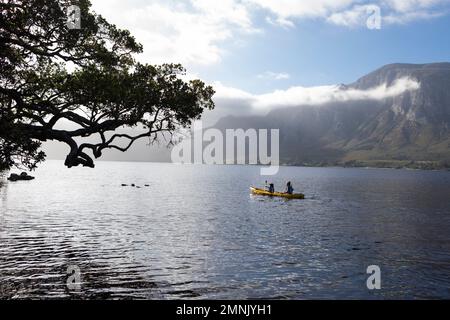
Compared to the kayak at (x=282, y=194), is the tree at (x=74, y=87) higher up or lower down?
higher up

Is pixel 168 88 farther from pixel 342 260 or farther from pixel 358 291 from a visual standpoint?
pixel 342 260

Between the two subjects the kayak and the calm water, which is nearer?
the calm water

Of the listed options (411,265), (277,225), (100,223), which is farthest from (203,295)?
(100,223)

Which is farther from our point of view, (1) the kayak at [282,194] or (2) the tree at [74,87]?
(1) the kayak at [282,194]

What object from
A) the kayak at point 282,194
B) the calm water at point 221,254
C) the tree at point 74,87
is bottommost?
the calm water at point 221,254

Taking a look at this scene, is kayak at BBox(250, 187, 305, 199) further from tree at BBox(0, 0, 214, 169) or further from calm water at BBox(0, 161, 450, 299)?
tree at BBox(0, 0, 214, 169)

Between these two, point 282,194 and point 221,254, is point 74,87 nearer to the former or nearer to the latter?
point 221,254

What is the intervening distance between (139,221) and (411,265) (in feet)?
128

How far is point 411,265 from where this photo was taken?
34094 millimetres

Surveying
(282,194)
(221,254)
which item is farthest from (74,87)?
(282,194)

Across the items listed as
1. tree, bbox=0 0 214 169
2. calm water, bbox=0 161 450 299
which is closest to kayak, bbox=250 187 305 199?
calm water, bbox=0 161 450 299

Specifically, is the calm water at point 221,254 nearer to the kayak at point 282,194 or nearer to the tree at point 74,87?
the tree at point 74,87

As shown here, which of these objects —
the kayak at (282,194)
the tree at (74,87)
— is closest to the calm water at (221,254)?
the tree at (74,87)

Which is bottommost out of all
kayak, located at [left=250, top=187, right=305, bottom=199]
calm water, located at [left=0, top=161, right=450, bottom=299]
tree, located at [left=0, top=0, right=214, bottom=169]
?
calm water, located at [left=0, top=161, right=450, bottom=299]
